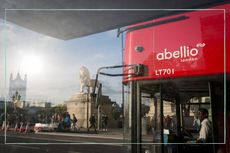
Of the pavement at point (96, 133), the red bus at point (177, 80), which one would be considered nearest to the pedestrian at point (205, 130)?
the red bus at point (177, 80)

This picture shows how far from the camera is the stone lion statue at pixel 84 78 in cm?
208

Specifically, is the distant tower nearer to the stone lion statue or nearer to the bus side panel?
the stone lion statue

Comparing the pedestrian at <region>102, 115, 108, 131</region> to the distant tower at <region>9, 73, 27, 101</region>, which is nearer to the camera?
the pedestrian at <region>102, 115, 108, 131</region>

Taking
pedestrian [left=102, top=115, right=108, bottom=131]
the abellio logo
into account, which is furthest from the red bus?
pedestrian [left=102, top=115, right=108, bottom=131]

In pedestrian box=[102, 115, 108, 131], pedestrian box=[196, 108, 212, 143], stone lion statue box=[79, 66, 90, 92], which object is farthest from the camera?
pedestrian box=[196, 108, 212, 143]

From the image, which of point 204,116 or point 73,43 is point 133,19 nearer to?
point 73,43

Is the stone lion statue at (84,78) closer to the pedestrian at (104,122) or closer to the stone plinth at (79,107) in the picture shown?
the stone plinth at (79,107)

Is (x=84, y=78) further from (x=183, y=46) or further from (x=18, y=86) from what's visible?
(x=183, y=46)

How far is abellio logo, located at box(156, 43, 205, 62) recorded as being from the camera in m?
2.17

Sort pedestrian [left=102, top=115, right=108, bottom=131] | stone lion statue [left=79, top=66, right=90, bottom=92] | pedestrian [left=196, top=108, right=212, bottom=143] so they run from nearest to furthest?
pedestrian [left=102, top=115, right=108, bottom=131], stone lion statue [left=79, top=66, right=90, bottom=92], pedestrian [left=196, top=108, right=212, bottom=143]

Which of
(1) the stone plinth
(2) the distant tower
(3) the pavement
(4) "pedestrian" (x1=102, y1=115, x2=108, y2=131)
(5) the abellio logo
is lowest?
(3) the pavement

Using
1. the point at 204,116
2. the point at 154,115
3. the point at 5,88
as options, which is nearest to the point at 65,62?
the point at 5,88

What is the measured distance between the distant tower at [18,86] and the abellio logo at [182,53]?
3.13 feet

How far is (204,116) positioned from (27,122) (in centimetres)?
122
